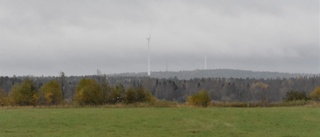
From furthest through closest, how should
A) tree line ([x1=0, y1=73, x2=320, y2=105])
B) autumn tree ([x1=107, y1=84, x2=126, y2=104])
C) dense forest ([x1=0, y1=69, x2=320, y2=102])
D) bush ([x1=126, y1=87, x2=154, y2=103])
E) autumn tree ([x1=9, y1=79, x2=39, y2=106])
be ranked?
dense forest ([x1=0, y1=69, x2=320, y2=102]) < autumn tree ([x1=107, y1=84, x2=126, y2=104]) < tree line ([x1=0, y1=73, x2=320, y2=105]) < bush ([x1=126, y1=87, x2=154, y2=103]) < autumn tree ([x1=9, y1=79, x2=39, y2=106])

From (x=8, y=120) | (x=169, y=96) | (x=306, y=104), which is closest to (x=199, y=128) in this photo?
(x=8, y=120)

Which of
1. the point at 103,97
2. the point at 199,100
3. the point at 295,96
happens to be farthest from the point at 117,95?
the point at 295,96

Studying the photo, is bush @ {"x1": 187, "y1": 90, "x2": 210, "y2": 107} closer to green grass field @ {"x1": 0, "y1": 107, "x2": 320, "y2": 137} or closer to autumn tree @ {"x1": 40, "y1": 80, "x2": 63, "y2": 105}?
autumn tree @ {"x1": 40, "y1": 80, "x2": 63, "y2": 105}

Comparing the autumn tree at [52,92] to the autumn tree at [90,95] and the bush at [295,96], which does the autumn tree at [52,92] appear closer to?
the autumn tree at [90,95]

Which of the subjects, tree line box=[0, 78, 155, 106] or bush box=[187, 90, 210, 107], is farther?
tree line box=[0, 78, 155, 106]

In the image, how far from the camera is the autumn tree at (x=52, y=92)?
A: 8631cm

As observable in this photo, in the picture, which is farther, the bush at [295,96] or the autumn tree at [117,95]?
the bush at [295,96]

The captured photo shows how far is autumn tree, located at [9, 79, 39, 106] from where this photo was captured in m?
80.1

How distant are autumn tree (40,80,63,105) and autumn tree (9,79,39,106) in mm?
4561

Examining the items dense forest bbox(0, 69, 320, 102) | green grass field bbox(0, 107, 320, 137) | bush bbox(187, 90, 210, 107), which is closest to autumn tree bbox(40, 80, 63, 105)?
bush bbox(187, 90, 210, 107)

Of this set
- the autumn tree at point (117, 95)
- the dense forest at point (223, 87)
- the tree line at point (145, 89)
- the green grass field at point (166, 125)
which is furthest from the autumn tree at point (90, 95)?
the dense forest at point (223, 87)

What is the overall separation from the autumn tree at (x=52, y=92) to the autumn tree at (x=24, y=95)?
4.56 m

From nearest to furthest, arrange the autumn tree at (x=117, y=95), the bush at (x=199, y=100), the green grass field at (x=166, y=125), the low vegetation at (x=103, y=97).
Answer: the green grass field at (x=166, y=125)
the bush at (x=199, y=100)
the low vegetation at (x=103, y=97)
the autumn tree at (x=117, y=95)

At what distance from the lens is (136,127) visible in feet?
129
